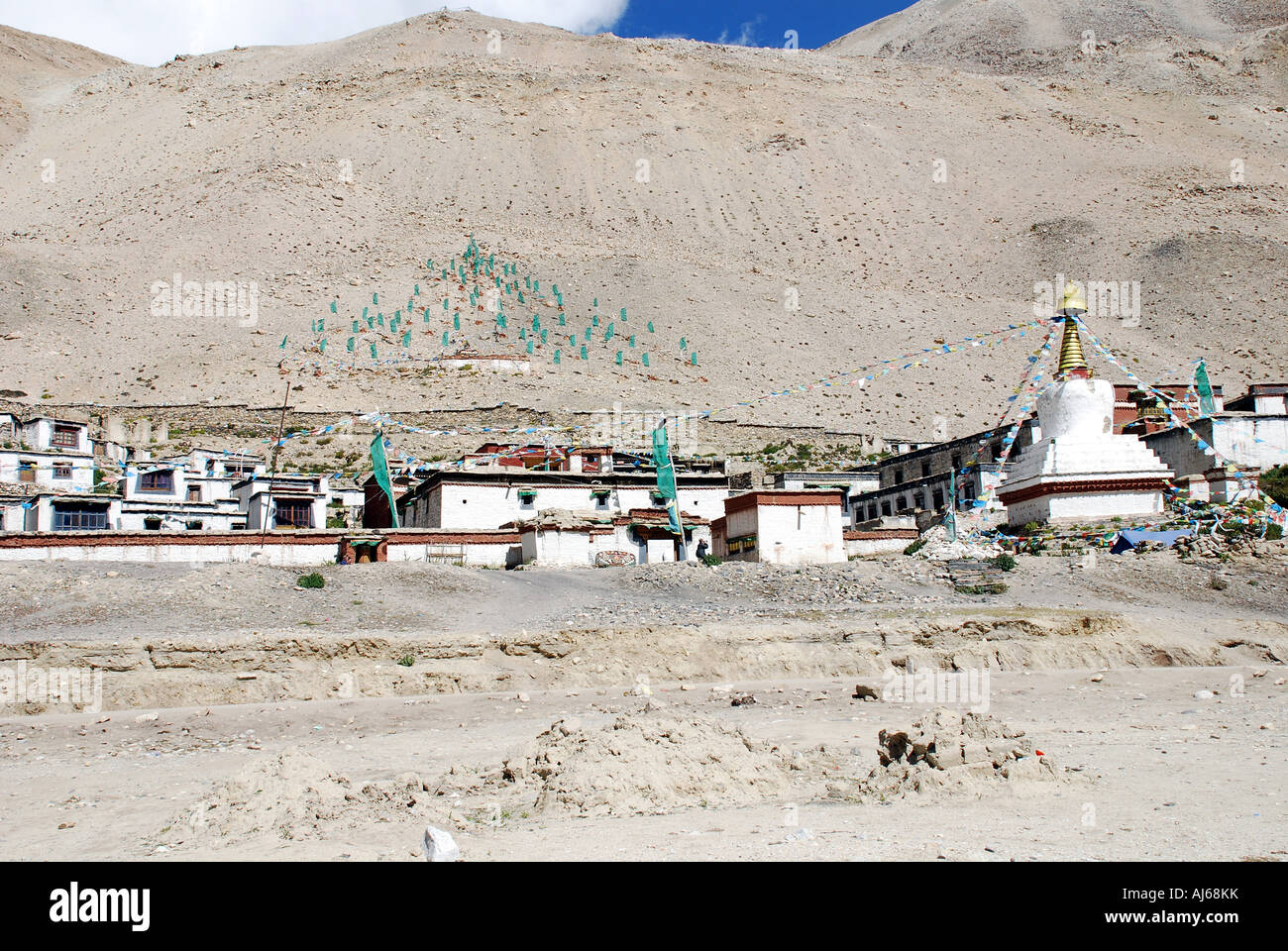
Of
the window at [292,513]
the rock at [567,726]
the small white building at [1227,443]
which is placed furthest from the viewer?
the small white building at [1227,443]

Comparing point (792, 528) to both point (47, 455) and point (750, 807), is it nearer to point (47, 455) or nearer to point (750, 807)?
point (750, 807)

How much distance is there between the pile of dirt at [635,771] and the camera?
9.38m

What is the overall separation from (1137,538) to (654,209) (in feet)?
251

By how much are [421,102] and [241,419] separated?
7313 cm

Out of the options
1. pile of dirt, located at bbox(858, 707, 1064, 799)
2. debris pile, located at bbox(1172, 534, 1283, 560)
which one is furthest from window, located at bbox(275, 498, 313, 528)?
pile of dirt, located at bbox(858, 707, 1064, 799)

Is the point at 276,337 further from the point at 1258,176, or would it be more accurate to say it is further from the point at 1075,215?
the point at 1258,176

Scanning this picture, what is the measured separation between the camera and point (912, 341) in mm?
74750

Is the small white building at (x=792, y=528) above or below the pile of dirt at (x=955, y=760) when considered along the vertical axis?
above

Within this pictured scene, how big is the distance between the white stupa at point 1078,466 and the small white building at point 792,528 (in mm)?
5506

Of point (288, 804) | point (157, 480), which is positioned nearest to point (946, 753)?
point (288, 804)

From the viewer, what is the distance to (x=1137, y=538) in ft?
93.4

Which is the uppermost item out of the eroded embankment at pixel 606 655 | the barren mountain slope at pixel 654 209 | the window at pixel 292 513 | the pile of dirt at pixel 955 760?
the barren mountain slope at pixel 654 209

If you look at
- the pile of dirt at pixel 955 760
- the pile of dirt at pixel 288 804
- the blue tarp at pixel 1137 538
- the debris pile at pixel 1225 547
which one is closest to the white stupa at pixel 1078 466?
the blue tarp at pixel 1137 538

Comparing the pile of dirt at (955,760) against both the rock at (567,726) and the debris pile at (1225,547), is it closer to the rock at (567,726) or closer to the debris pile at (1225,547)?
the rock at (567,726)
